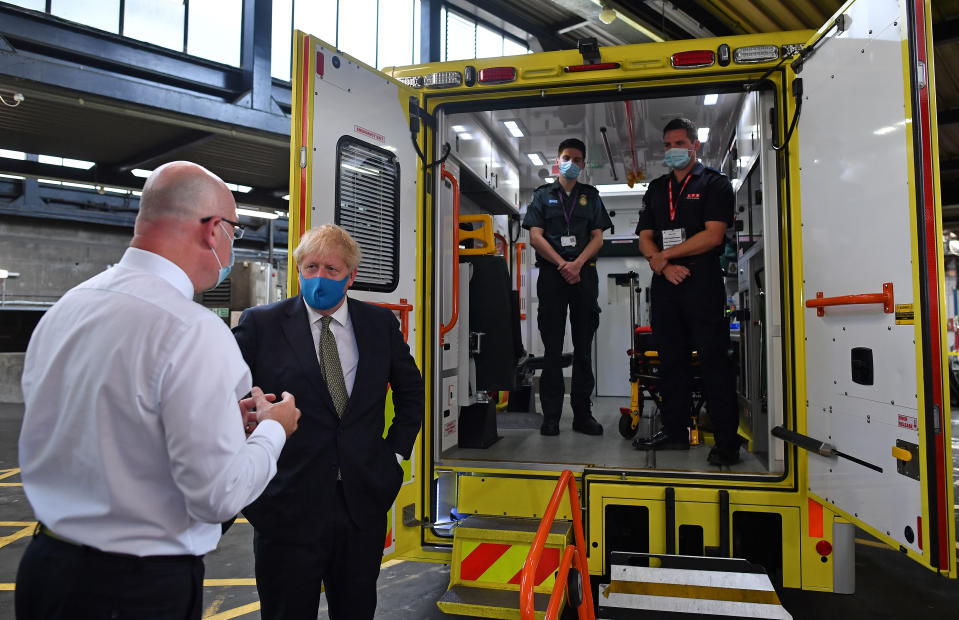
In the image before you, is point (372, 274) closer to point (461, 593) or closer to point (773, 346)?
point (461, 593)

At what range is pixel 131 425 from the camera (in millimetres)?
1165

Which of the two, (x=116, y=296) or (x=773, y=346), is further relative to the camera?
(x=773, y=346)

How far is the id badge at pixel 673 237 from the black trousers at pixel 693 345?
8.0 inches

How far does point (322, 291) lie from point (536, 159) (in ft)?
16.3

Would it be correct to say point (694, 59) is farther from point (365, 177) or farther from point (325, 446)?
point (325, 446)

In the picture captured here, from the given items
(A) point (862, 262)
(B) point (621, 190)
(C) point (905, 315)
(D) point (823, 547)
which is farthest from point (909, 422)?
(B) point (621, 190)

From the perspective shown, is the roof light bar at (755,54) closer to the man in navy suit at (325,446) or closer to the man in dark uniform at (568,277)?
the man in dark uniform at (568,277)

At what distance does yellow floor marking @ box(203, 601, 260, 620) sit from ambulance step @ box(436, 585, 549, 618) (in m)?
1.51

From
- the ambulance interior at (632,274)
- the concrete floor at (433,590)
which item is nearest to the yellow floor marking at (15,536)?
the concrete floor at (433,590)

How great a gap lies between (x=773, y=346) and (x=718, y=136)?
10.4ft

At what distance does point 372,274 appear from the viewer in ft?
9.89

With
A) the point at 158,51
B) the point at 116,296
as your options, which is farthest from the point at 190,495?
the point at 158,51

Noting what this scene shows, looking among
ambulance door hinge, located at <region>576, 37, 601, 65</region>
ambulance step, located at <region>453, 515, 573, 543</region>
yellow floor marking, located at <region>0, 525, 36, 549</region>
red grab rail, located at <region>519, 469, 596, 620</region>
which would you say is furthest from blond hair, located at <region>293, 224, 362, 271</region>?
yellow floor marking, located at <region>0, 525, 36, 549</region>

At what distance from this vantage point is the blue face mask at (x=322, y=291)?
2160 mm
